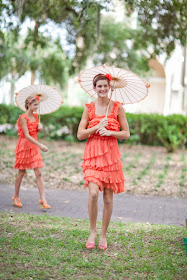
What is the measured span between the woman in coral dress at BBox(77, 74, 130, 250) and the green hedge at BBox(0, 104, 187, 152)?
11.2 metres

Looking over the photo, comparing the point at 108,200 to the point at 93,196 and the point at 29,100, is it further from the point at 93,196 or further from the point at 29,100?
the point at 29,100

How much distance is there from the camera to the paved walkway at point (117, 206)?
6.38 metres

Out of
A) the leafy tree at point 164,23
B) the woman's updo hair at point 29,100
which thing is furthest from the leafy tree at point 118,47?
the woman's updo hair at point 29,100

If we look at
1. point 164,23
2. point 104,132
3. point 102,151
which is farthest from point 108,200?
point 164,23

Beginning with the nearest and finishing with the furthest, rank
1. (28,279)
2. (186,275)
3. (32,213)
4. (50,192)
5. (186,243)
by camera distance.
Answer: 1. (28,279)
2. (186,275)
3. (186,243)
4. (32,213)
5. (50,192)

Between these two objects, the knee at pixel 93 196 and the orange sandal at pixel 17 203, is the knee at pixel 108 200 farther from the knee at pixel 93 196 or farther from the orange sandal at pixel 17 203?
the orange sandal at pixel 17 203

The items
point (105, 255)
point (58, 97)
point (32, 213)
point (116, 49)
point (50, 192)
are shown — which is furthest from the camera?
point (116, 49)

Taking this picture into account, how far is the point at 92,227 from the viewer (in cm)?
459

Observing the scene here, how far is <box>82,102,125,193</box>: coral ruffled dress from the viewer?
14.9 ft

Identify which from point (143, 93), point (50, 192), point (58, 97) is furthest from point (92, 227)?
point (50, 192)

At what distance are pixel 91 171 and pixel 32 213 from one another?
6.94 ft

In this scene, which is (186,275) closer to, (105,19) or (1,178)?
(1,178)

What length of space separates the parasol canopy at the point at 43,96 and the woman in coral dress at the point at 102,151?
6.66 feet

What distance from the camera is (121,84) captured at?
5023mm
